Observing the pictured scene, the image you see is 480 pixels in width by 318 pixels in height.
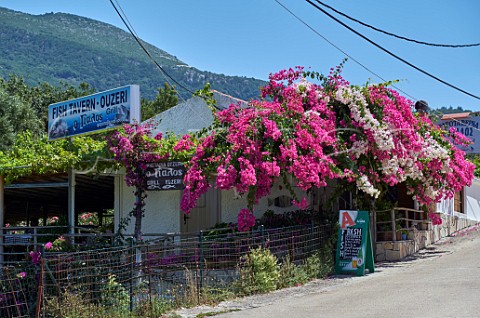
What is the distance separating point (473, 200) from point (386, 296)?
17983mm

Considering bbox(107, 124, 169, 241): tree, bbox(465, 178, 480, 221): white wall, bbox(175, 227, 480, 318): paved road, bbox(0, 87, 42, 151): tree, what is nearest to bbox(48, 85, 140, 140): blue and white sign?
bbox(107, 124, 169, 241): tree

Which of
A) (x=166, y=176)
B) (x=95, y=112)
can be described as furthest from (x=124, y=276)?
(x=95, y=112)

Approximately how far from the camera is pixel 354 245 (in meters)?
15.6

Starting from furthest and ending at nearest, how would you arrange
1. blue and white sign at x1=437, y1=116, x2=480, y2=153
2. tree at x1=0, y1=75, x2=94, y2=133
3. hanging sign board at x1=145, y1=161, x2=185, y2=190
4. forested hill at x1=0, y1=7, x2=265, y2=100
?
forested hill at x1=0, y1=7, x2=265, y2=100
tree at x1=0, y1=75, x2=94, y2=133
blue and white sign at x1=437, y1=116, x2=480, y2=153
hanging sign board at x1=145, y1=161, x2=185, y2=190

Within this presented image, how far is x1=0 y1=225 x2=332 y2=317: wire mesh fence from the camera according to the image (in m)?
10.4

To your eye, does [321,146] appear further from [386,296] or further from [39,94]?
[39,94]

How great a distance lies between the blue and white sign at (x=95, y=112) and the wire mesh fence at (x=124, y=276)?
4.48 m

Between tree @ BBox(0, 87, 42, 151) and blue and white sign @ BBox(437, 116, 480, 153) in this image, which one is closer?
blue and white sign @ BBox(437, 116, 480, 153)

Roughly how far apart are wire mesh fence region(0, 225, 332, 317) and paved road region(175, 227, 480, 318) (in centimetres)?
63

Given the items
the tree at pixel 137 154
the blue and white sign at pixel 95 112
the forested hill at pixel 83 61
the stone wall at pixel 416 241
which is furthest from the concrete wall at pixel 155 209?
the forested hill at pixel 83 61

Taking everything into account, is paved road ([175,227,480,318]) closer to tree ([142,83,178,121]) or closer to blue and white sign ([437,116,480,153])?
blue and white sign ([437,116,480,153])

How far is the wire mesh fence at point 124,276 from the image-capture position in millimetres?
10430

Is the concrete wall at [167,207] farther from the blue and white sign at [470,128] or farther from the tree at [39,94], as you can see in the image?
the tree at [39,94]

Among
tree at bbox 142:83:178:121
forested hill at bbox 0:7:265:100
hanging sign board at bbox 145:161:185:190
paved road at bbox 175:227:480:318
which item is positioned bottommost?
paved road at bbox 175:227:480:318
